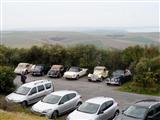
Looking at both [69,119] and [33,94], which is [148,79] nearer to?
[33,94]

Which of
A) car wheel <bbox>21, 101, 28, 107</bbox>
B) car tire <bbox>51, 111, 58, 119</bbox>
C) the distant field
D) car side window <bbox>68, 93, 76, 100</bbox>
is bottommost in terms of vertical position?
car tire <bbox>51, 111, 58, 119</bbox>

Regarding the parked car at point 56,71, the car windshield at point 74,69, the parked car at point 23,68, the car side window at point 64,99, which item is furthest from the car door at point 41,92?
the parked car at point 23,68

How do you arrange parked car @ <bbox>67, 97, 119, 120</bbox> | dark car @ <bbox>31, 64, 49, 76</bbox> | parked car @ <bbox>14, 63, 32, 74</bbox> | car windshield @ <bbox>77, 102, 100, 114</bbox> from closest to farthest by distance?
parked car @ <bbox>67, 97, 119, 120</bbox> → car windshield @ <bbox>77, 102, 100, 114</bbox> → dark car @ <bbox>31, 64, 49, 76</bbox> → parked car @ <bbox>14, 63, 32, 74</bbox>

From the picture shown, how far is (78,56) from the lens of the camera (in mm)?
40375

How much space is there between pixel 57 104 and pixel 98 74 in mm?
14299

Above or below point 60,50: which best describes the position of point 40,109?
below

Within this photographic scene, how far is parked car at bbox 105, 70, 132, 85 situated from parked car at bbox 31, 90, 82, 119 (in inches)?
403

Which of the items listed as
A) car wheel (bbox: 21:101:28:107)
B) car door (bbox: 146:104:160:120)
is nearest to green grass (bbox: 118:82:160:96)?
car wheel (bbox: 21:101:28:107)

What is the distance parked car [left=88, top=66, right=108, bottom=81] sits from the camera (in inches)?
1362

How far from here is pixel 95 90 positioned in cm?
3050

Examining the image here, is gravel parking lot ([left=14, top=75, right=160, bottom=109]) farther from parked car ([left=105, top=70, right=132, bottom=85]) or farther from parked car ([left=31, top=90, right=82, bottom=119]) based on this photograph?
parked car ([left=31, top=90, right=82, bottom=119])

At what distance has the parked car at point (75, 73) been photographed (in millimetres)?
35438

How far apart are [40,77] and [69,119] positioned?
1882 cm

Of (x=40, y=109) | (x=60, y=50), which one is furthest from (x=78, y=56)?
(x=40, y=109)
